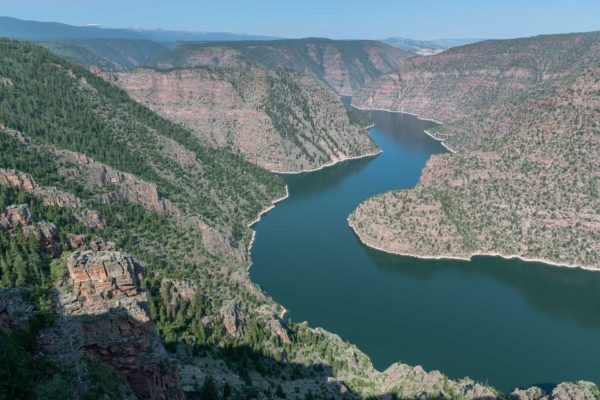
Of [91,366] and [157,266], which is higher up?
[91,366]

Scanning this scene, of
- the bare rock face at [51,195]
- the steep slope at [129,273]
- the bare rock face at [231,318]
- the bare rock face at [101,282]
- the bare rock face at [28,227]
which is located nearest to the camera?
the steep slope at [129,273]

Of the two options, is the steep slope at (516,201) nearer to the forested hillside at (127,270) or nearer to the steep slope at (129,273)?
the steep slope at (129,273)

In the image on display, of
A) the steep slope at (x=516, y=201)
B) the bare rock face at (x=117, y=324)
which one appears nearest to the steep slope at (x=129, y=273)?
the bare rock face at (x=117, y=324)

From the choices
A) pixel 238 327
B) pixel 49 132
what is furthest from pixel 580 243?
pixel 49 132

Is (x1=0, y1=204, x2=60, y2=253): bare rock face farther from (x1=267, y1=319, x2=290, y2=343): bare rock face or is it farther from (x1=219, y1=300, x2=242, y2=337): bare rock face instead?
(x1=267, y1=319, x2=290, y2=343): bare rock face

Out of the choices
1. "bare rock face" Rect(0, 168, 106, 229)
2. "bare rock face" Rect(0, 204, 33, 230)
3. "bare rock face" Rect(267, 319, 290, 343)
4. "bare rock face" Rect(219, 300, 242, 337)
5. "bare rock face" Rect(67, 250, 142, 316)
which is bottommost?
"bare rock face" Rect(267, 319, 290, 343)

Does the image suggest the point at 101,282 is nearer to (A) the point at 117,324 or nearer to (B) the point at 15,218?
(A) the point at 117,324

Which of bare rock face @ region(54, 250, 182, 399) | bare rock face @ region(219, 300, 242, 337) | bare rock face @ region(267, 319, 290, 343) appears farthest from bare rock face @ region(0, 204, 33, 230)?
bare rock face @ region(267, 319, 290, 343)

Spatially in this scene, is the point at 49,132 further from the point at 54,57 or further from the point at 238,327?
the point at 238,327
